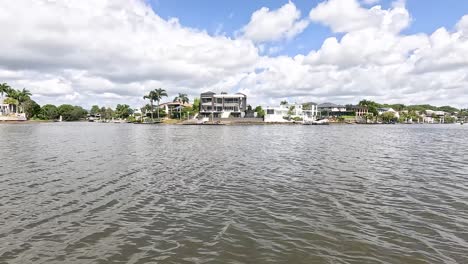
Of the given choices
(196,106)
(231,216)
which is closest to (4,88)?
(196,106)

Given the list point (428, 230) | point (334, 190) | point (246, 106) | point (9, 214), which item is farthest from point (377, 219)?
point (246, 106)

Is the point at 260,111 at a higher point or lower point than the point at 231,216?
higher

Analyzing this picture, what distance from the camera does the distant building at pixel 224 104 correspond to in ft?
524

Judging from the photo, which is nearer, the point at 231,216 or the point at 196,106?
the point at 231,216

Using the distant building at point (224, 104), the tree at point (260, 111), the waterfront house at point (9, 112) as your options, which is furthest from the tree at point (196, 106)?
A: the waterfront house at point (9, 112)

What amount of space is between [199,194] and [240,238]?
20.5 ft

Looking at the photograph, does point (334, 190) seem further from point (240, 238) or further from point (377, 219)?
point (240, 238)

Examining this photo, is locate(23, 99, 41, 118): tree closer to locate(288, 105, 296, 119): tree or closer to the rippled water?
locate(288, 105, 296, 119): tree

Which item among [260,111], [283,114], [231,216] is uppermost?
[260,111]

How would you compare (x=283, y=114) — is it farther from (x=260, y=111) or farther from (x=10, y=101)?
(x=10, y=101)

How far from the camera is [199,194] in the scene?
52.6ft

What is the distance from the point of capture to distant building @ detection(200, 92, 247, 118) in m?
160

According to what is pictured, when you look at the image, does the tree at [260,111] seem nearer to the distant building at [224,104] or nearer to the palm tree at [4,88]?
the distant building at [224,104]

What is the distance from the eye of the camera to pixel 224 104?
160 meters
